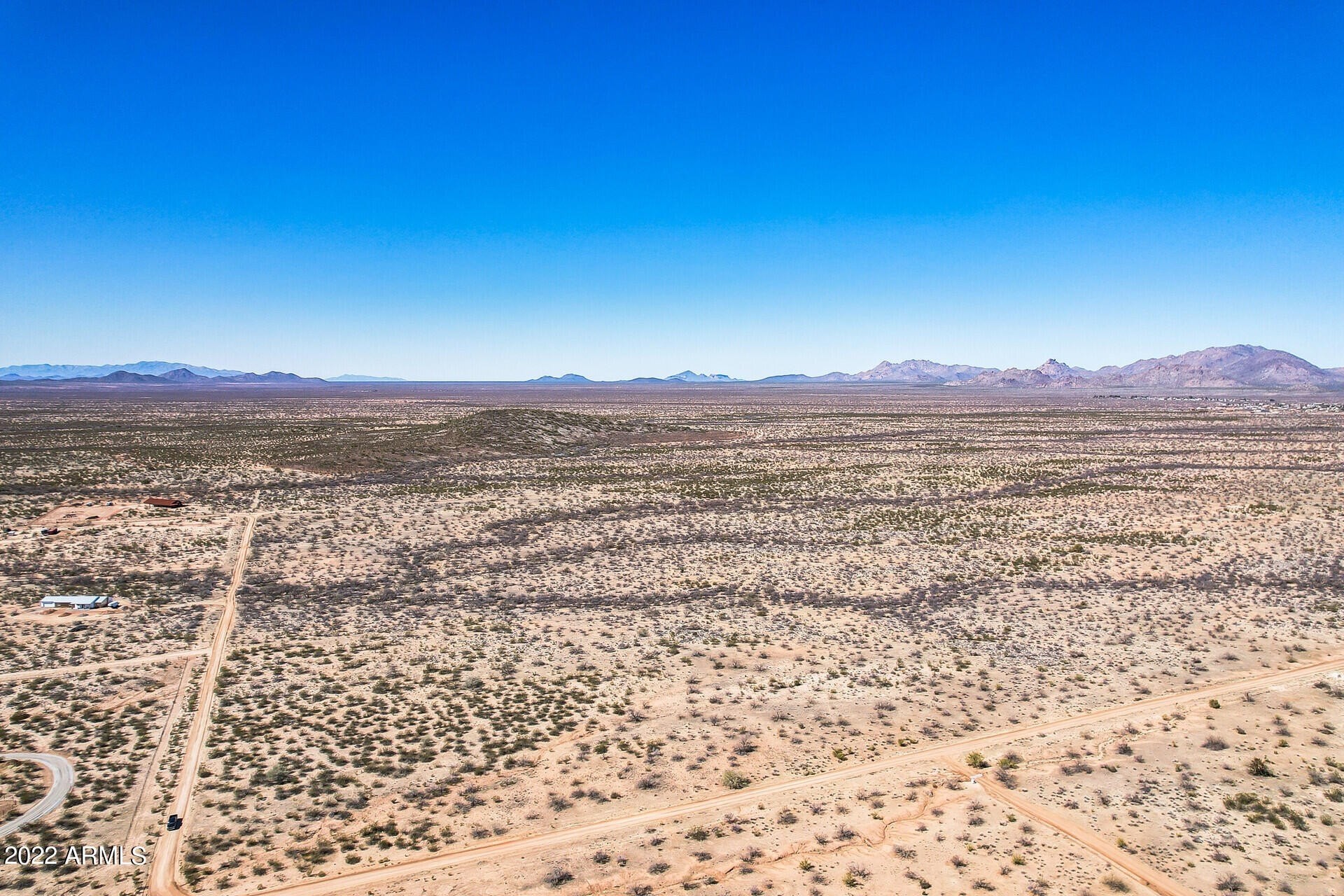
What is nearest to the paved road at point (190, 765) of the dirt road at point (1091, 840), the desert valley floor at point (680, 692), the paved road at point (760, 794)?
the desert valley floor at point (680, 692)

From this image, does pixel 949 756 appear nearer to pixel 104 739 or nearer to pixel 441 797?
pixel 441 797

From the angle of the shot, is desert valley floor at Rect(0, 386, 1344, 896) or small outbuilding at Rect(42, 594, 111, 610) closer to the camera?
desert valley floor at Rect(0, 386, 1344, 896)

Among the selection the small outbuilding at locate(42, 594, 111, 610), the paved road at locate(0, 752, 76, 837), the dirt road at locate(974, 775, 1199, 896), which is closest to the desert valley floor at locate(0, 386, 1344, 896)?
the dirt road at locate(974, 775, 1199, 896)

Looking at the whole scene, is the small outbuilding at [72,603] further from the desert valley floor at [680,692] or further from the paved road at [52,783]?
the paved road at [52,783]

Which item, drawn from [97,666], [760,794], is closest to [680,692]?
[760,794]

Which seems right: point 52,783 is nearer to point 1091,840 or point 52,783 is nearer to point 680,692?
point 680,692

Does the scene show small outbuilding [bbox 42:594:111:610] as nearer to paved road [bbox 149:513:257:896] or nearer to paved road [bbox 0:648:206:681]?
paved road [bbox 149:513:257:896]
